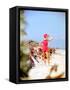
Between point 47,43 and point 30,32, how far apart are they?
11cm

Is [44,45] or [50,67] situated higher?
[44,45]

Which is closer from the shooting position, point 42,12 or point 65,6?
point 42,12

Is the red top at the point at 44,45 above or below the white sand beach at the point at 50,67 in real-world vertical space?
above

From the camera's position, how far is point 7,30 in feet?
4.48

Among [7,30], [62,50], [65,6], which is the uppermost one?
[65,6]

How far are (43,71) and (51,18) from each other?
280 mm

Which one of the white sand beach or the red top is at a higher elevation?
the red top
